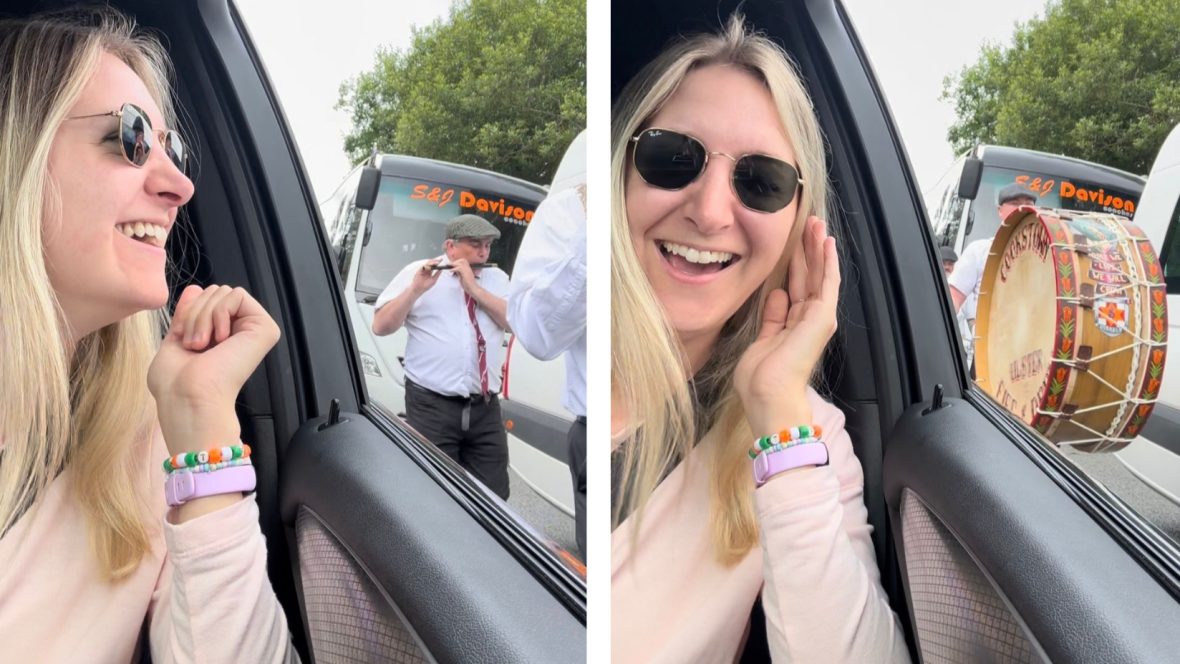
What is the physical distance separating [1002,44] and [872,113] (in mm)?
237

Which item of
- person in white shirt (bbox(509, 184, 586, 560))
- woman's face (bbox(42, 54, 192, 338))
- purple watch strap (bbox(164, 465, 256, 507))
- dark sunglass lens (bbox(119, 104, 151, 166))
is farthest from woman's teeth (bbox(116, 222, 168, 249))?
person in white shirt (bbox(509, 184, 586, 560))

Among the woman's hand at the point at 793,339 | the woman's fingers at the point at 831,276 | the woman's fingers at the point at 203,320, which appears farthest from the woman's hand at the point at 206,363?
the woman's fingers at the point at 831,276

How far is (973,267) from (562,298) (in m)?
0.74

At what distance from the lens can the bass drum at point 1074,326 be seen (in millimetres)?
1463

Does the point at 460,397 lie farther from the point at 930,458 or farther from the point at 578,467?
the point at 930,458

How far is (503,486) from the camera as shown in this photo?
175 centimetres

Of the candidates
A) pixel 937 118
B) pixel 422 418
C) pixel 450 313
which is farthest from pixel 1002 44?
pixel 422 418

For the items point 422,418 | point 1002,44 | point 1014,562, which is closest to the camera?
point 1014,562

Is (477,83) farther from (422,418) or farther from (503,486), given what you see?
(503,486)

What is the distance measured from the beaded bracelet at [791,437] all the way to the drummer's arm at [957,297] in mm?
315

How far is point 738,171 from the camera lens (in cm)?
162

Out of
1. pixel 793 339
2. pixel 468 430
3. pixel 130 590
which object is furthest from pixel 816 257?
pixel 130 590

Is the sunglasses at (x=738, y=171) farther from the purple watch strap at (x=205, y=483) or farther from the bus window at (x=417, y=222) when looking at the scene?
the purple watch strap at (x=205, y=483)

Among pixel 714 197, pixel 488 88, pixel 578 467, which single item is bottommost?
pixel 578 467
